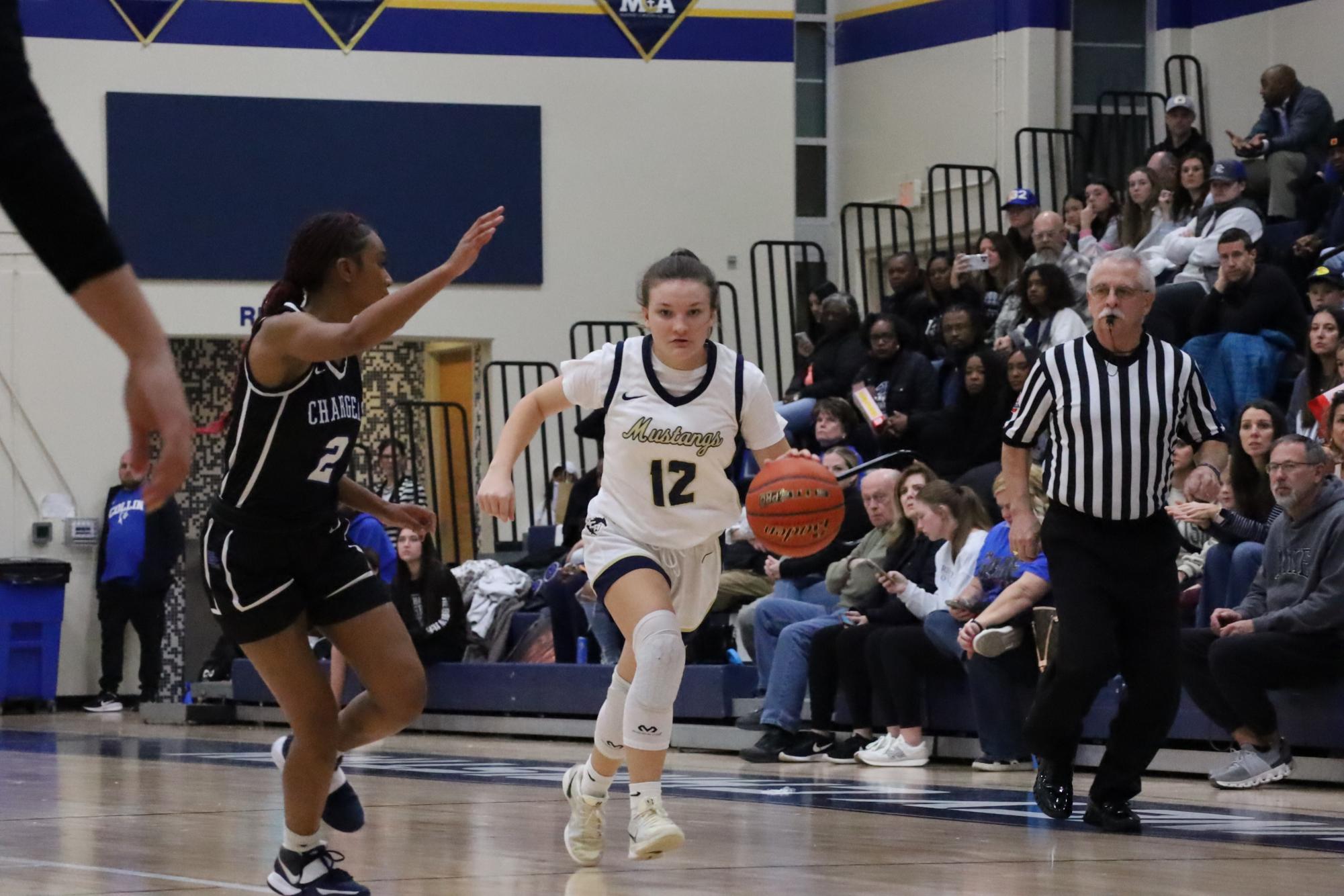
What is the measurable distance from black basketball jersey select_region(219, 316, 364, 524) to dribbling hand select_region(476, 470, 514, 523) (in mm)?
597

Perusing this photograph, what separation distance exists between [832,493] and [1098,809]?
1.40 m

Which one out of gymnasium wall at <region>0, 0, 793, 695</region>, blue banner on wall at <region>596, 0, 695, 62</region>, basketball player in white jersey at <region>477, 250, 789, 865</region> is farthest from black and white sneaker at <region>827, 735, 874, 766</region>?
blue banner on wall at <region>596, 0, 695, 62</region>

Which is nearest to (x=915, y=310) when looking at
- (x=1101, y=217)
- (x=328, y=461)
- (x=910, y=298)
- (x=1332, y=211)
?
(x=910, y=298)

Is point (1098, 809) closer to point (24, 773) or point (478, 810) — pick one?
point (478, 810)

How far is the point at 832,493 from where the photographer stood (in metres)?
6.05

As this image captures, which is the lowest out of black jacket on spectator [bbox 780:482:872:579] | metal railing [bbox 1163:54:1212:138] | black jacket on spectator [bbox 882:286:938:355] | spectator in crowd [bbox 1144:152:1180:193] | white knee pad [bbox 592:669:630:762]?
white knee pad [bbox 592:669:630:762]

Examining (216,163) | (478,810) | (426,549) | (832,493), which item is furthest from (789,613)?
(216,163)

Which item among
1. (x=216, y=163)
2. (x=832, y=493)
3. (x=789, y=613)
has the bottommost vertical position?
(x=789, y=613)

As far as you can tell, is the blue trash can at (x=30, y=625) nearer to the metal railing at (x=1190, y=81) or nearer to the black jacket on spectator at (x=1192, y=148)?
the black jacket on spectator at (x=1192, y=148)

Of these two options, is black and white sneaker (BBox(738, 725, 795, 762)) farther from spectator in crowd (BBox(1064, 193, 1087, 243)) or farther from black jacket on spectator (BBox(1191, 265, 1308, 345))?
spectator in crowd (BBox(1064, 193, 1087, 243))

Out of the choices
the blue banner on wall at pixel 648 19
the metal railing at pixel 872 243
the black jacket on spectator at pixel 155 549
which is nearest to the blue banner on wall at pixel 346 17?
the blue banner on wall at pixel 648 19

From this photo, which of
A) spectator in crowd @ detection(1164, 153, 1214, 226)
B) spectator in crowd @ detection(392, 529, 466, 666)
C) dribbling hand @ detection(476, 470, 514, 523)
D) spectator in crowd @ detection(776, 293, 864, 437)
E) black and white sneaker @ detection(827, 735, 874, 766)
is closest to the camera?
dribbling hand @ detection(476, 470, 514, 523)

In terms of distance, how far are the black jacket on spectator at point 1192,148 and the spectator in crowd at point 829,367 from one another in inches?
96.3

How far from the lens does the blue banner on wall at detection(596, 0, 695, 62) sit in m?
17.0
